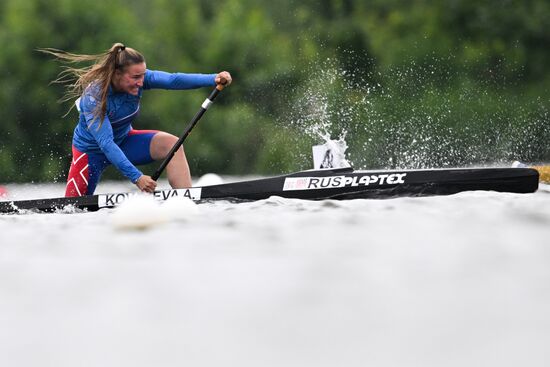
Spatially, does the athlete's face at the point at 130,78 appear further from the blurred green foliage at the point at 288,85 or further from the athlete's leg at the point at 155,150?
the blurred green foliage at the point at 288,85

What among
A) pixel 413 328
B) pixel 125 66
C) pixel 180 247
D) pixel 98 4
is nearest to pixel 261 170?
pixel 98 4

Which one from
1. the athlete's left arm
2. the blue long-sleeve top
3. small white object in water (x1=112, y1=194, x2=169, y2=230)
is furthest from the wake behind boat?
small white object in water (x1=112, y1=194, x2=169, y2=230)

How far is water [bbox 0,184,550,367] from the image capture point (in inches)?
107

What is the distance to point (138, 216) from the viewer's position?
212 inches

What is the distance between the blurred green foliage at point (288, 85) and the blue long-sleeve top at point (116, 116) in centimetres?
1570

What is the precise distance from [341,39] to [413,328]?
30475mm

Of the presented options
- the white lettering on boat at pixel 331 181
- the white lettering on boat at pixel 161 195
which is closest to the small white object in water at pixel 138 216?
the white lettering on boat at pixel 161 195

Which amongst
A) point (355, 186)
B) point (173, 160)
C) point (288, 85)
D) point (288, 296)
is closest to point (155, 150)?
point (173, 160)

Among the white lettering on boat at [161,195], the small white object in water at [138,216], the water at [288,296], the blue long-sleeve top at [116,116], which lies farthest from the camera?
the white lettering on boat at [161,195]

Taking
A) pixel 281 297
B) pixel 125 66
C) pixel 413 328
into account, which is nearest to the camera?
pixel 413 328

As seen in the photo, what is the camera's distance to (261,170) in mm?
26719

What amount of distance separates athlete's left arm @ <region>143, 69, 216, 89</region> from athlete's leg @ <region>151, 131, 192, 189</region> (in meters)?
0.54

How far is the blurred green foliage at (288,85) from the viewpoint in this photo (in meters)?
25.8

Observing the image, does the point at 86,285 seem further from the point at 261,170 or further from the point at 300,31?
the point at 300,31
